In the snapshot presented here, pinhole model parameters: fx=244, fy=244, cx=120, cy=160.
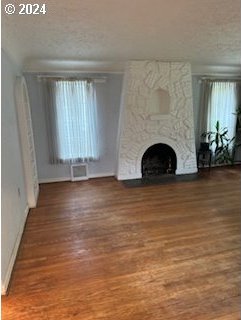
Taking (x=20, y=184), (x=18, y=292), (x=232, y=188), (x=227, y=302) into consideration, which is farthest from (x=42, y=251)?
(x=232, y=188)

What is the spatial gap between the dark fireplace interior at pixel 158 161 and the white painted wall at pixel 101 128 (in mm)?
709

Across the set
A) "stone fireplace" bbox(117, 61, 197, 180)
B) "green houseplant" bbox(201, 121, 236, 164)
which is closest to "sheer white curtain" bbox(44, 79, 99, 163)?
"stone fireplace" bbox(117, 61, 197, 180)

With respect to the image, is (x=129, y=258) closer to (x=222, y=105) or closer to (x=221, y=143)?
(x=221, y=143)

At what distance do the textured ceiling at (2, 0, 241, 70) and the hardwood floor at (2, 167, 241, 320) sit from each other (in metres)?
2.27

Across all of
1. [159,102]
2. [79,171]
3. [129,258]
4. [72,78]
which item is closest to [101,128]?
[79,171]

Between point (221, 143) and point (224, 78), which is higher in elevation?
point (224, 78)

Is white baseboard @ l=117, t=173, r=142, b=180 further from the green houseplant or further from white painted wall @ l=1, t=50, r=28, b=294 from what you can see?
white painted wall @ l=1, t=50, r=28, b=294

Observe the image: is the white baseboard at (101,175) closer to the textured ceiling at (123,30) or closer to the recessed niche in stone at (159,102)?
the recessed niche in stone at (159,102)

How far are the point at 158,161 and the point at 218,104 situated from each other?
1.92 meters

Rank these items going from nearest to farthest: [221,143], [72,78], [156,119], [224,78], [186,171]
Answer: [72,78]
[156,119]
[186,171]
[224,78]
[221,143]

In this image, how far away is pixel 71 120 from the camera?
15.5ft

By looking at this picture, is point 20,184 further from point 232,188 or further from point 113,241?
point 232,188

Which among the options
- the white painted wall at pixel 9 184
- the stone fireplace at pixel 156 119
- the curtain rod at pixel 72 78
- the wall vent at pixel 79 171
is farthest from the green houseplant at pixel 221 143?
the white painted wall at pixel 9 184

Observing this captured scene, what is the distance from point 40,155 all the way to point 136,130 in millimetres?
1954
